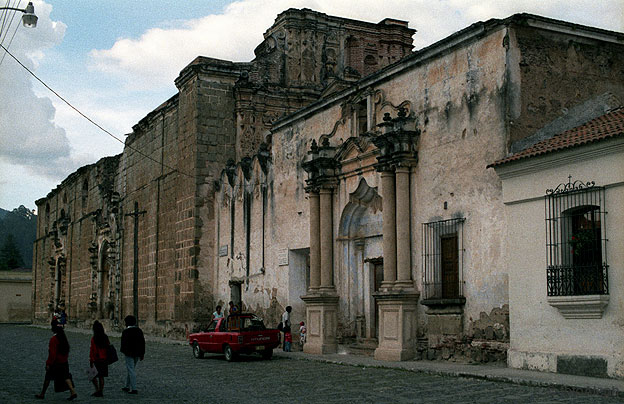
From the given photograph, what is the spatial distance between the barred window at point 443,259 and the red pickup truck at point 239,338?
4295mm

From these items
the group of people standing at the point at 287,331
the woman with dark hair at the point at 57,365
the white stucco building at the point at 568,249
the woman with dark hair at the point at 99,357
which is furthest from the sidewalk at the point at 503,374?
the woman with dark hair at the point at 57,365


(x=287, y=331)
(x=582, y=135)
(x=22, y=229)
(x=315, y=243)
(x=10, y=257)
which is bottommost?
(x=287, y=331)

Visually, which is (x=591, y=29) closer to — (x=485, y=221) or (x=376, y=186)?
(x=485, y=221)

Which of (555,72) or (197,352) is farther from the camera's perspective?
(197,352)

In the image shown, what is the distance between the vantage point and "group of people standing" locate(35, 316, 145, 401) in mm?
12266

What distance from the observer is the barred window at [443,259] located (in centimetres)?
1747

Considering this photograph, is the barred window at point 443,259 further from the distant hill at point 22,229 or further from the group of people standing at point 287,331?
the distant hill at point 22,229

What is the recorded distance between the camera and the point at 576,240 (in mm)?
14234

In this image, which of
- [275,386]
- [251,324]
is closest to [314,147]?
[251,324]

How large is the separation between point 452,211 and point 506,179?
2046mm

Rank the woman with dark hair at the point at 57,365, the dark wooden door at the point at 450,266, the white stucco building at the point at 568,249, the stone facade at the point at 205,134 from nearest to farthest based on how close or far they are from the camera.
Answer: the woman with dark hair at the point at 57,365
the white stucco building at the point at 568,249
the dark wooden door at the point at 450,266
the stone facade at the point at 205,134

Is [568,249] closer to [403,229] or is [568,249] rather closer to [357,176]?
[403,229]

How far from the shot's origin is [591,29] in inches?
686

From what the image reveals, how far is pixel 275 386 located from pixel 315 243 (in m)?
8.52
